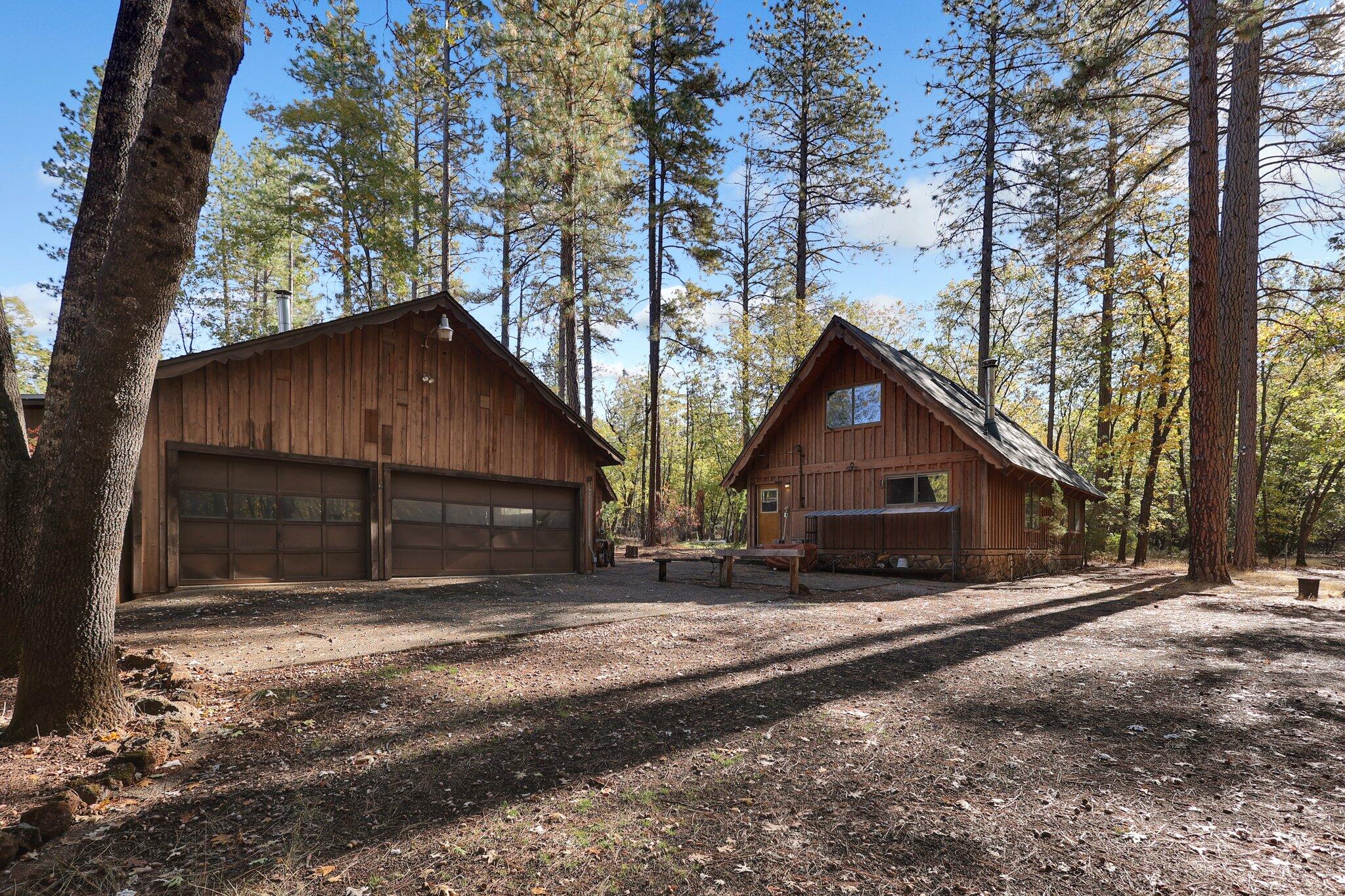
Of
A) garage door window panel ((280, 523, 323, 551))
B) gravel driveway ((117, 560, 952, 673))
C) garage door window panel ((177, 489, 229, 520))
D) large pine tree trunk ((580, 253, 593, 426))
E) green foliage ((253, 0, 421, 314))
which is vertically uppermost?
green foliage ((253, 0, 421, 314))

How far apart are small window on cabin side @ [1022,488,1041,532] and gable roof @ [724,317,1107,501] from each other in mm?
767

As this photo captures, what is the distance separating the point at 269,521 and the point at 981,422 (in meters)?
16.1

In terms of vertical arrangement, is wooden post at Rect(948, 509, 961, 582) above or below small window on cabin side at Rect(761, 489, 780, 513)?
below

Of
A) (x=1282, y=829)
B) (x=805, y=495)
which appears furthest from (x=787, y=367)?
(x=1282, y=829)

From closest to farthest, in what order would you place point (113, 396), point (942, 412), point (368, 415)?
1. point (113, 396)
2. point (368, 415)
3. point (942, 412)

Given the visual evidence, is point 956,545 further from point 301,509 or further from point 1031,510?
point 301,509

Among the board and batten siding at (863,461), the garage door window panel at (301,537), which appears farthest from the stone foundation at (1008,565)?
the garage door window panel at (301,537)

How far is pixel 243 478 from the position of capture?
394 inches

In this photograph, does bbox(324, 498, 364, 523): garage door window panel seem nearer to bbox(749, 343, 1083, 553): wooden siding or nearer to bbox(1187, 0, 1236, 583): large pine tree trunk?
bbox(749, 343, 1083, 553): wooden siding

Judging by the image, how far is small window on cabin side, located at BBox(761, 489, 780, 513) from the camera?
19.6m

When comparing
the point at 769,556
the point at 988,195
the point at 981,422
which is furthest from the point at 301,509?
the point at 988,195

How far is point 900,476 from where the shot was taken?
16.7 metres

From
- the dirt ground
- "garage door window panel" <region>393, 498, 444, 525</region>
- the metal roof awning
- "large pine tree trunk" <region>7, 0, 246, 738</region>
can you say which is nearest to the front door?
the metal roof awning

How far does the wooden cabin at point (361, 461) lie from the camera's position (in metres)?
9.26
